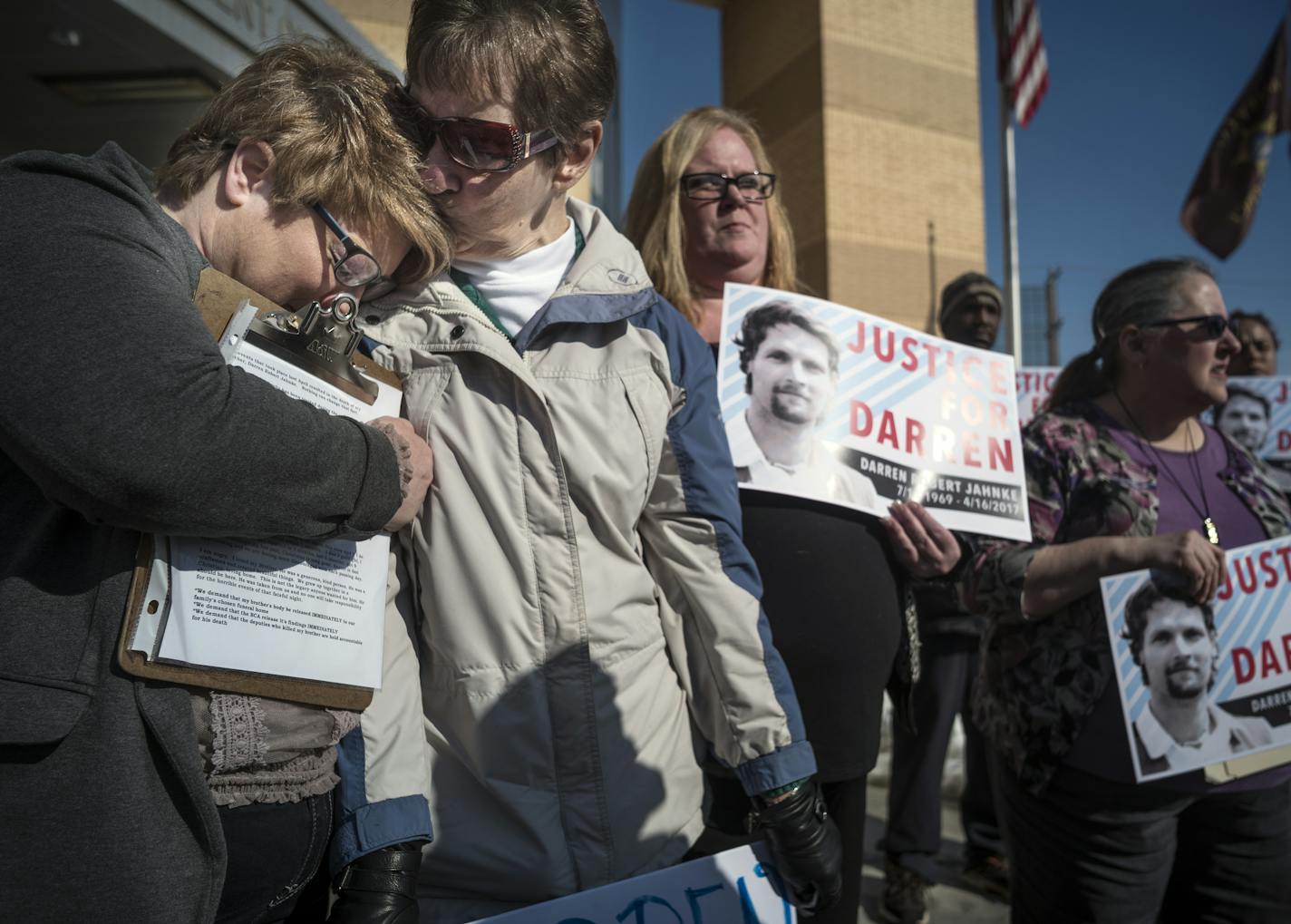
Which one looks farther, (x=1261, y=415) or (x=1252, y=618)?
(x=1261, y=415)

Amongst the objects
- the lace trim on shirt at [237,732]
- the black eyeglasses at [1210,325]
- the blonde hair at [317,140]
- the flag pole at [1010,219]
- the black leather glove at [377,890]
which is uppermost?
the flag pole at [1010,219]

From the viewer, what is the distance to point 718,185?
90.2 inches

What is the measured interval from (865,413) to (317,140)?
1386 mm

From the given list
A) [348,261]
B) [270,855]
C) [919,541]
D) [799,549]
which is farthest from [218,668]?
[919,541]

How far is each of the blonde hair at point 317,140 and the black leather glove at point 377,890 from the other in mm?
867

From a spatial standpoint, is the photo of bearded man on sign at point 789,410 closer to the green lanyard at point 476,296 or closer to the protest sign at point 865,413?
the protest sign at point 865,413

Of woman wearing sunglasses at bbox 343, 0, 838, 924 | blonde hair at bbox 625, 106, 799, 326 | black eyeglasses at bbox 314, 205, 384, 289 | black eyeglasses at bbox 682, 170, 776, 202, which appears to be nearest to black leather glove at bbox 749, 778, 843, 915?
woman wearing sunglasses at bbox 343, 0, 838, 924

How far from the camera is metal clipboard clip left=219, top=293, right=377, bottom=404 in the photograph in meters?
1.15

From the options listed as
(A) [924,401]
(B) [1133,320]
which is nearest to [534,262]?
(A) [924,401]

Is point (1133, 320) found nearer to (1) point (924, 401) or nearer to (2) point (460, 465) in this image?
(1) point (924, 401)

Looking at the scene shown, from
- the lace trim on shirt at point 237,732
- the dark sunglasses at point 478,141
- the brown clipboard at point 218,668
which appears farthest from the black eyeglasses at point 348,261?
the lace trim on shirt at point 237,732

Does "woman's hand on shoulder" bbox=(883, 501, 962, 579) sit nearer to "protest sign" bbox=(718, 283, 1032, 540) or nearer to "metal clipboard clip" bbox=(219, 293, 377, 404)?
"protest sign" bbox=(718, 283, 1032, 540)

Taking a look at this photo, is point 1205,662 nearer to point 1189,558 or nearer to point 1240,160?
point 1189,558

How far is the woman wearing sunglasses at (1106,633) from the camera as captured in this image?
213cm
